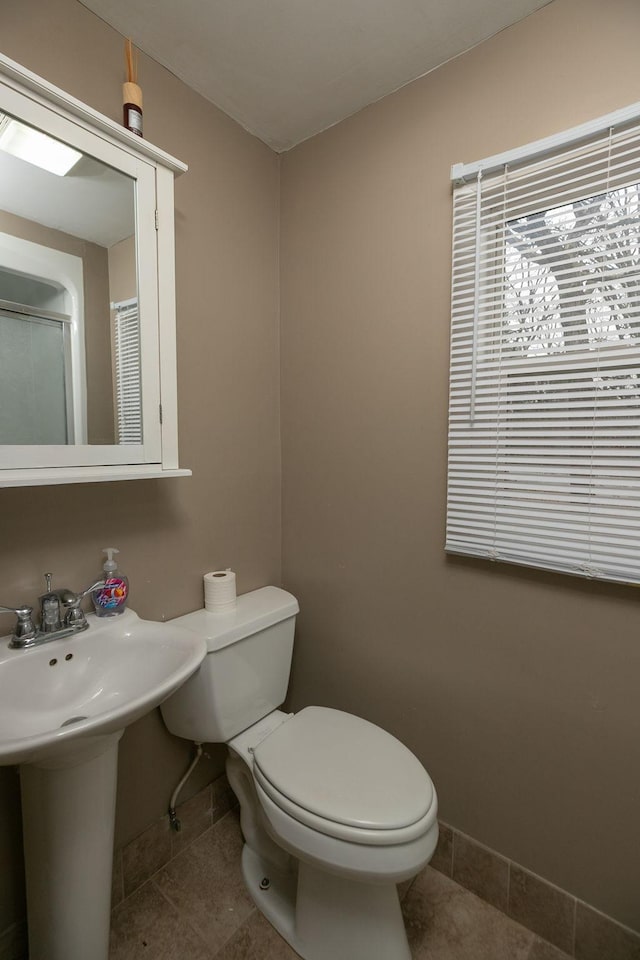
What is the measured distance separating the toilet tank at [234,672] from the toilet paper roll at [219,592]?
22mm

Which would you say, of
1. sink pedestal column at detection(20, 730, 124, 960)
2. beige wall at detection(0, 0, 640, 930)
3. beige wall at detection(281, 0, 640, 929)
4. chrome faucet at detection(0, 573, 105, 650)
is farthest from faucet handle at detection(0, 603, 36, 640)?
beige wall at detection(281, 0, 640, 929)

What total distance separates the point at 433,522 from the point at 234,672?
0.75 meters

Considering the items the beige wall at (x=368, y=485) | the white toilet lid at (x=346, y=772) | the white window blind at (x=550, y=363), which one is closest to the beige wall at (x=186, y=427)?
the beige wall at (x=368, y=485)

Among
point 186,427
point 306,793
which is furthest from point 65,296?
point 306,793

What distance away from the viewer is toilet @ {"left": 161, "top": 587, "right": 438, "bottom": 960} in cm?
95

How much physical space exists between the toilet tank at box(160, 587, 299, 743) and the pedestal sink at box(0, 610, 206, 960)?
0.74 ft

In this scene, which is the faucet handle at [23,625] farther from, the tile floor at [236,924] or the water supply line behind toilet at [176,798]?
the tile floor at [236,924]

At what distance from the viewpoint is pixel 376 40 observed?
1162mm

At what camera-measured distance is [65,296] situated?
1060 mm

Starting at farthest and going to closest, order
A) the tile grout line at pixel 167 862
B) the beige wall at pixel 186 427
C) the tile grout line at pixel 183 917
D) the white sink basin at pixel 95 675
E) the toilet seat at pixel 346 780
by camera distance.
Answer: the tile grout line at pixel 167 862
the tile grout line at pixel 183 917
the beige wall at pixel 186 427
the toilet seat at pixel 346 780
the white sink basin at pixel 95 675

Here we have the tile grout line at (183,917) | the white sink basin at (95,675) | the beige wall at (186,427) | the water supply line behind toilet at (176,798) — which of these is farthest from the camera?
the water supply line behind toilet at (176,798)

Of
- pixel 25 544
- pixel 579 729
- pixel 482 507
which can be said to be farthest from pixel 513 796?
pixel 25 544

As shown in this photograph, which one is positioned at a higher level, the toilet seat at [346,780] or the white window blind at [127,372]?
the white window blind at [127,372]

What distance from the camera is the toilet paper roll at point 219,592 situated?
1396 millimetres
